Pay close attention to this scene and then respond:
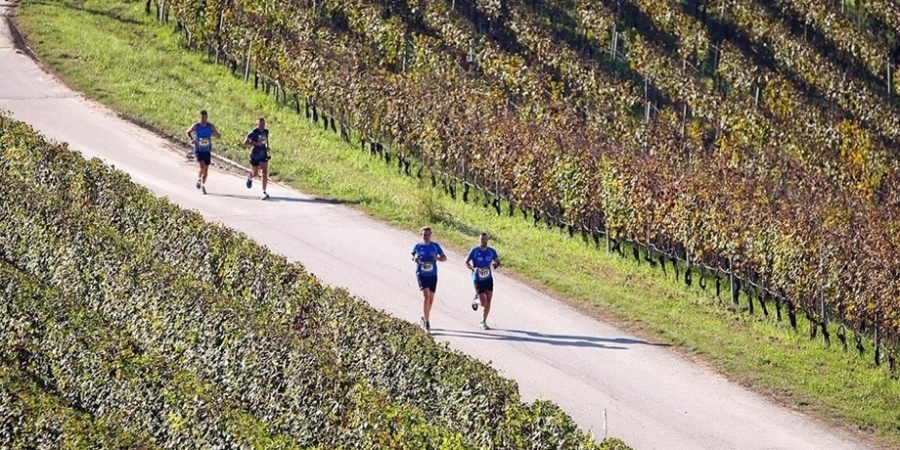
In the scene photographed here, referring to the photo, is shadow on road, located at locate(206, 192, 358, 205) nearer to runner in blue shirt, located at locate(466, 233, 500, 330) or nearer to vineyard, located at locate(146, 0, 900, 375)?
vineyard, located at locate(146, 0, 900, 375)

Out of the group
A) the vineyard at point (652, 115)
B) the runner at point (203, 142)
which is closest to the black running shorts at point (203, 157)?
the runner at point (203, 142)

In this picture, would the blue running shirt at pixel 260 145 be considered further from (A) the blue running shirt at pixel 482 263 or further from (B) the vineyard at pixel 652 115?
(A) the blue running shirt at pixel 482 263

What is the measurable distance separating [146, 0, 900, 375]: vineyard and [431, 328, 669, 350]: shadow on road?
4.11m

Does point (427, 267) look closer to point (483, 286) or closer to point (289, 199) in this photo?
point (483, 286)

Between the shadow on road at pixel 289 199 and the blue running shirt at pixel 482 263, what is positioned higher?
the blue running shirt at pixel 482 263

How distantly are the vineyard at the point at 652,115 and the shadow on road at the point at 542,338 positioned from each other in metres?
4.11

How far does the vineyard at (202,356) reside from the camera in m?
14.7

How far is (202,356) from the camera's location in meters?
17.4

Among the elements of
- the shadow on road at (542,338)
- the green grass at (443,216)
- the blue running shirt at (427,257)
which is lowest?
the shadow on road at (542,338)

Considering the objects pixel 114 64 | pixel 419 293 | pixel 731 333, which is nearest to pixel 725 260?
pixel 731 333

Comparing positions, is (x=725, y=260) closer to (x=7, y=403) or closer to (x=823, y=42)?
(x=7, y=403)

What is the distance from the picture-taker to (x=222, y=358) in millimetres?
17094

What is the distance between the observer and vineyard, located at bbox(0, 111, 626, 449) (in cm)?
1467

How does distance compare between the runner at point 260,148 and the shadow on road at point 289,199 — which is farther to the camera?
the shadow on road at point 289,199
